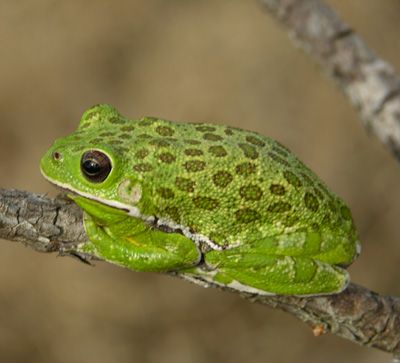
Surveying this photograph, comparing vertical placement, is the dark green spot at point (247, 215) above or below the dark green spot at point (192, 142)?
below

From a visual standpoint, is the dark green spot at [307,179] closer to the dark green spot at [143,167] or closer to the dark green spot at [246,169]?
the dark green spot at [246,169]

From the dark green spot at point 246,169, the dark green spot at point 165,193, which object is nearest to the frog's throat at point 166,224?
the dark green spot at point 165,193

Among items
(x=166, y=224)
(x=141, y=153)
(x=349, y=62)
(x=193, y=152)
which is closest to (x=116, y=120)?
(x=141, y=153)

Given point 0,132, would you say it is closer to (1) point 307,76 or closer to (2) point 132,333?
(2) point 132,333

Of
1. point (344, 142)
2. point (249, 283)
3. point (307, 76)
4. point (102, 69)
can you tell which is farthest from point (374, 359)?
point (249, 283)

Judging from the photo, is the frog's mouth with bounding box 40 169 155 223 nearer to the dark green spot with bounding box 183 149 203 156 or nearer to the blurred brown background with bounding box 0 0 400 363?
the dark green spot with bounding box 183 149 203 156

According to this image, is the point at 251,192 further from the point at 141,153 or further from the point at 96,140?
the point at 96,140
